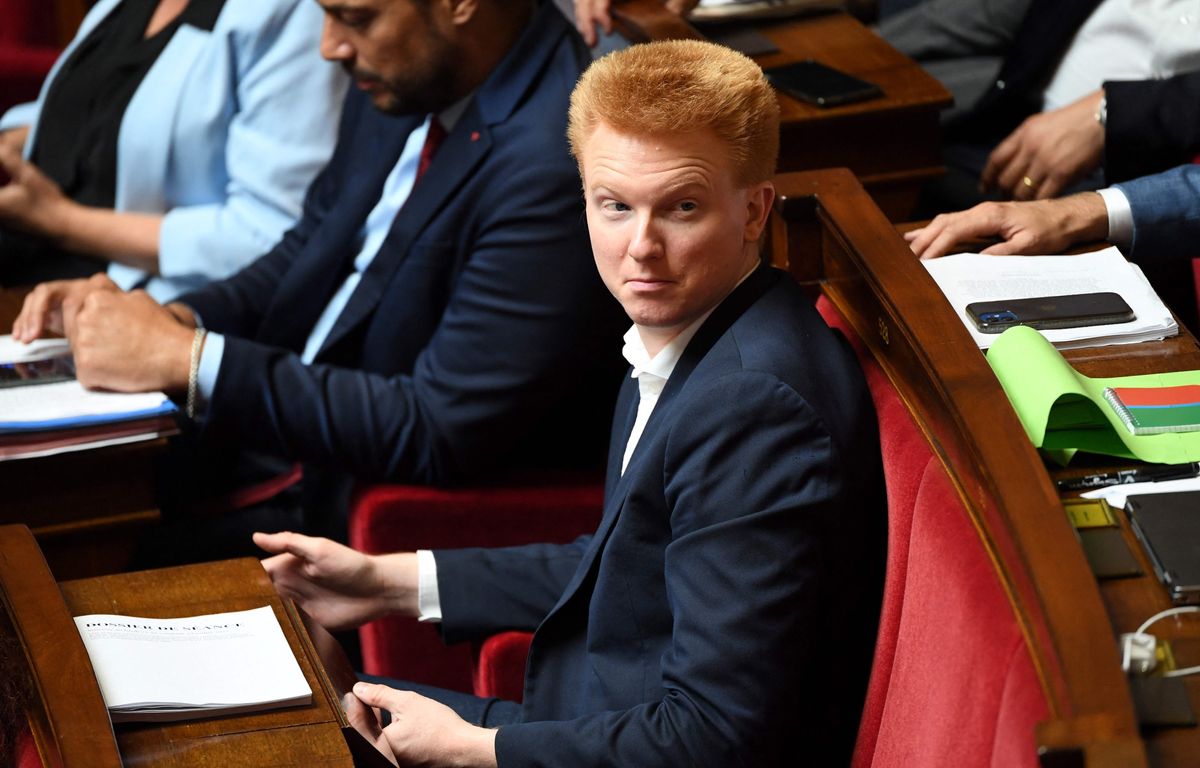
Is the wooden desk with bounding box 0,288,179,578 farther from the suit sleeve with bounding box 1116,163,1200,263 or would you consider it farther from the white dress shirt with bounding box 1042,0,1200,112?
the white dress shirt with bounding box 1042,0,1200,112

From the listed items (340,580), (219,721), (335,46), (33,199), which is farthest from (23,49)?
(219,721)

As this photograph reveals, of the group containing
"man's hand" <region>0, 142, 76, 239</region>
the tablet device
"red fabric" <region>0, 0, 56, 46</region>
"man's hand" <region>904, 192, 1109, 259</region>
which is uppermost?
"red fabric" <region>0, 0, 56, 46</region>

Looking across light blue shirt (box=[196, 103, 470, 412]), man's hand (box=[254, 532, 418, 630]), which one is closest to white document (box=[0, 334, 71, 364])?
light blue shirt (box=[196, 103, 470, 412])

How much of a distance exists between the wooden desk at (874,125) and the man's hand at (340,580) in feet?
3.19

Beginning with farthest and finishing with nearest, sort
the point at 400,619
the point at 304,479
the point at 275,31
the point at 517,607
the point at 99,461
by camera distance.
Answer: the point at 275,31, the point at 304,479, the point at 400,619, the point at 99,461, the point at 517,607

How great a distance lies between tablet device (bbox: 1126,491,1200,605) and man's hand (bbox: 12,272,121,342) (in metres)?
1.55

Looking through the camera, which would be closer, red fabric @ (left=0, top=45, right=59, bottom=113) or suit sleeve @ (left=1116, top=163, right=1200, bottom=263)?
suit sleeve @ (left=1116, top=163, right=1200, bottom=263)

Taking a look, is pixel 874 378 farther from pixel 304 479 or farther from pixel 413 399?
pixel 304 479

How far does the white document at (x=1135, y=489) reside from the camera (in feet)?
3.80

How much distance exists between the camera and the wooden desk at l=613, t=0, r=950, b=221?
7.48 feet

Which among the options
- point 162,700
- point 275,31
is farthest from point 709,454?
point 275,31

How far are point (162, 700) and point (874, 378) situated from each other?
683 millimetres

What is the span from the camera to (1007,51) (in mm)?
2768

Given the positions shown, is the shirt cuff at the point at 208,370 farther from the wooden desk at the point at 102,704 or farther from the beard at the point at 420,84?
the wooden desk at the point at 102,704
